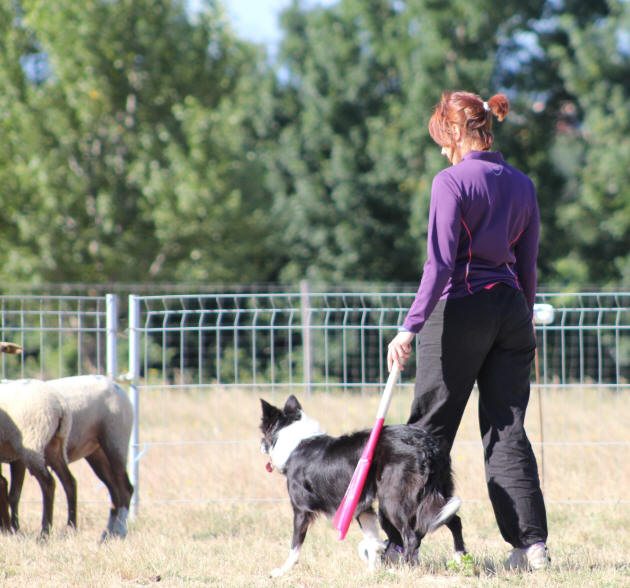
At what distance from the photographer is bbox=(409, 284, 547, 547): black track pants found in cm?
381

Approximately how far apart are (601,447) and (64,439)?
4.45 meters

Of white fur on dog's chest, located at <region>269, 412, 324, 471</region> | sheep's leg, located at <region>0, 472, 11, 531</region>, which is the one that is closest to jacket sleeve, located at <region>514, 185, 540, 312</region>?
white fur on dog's chest, located at <region>269, 412, 324, 471</region>

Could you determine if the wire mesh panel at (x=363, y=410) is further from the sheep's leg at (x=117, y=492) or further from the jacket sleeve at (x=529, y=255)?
the jacket sleeve at (x=529, y=255)

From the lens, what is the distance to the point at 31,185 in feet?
50.7

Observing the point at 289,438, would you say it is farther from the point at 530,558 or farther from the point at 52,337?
the point at 52,337

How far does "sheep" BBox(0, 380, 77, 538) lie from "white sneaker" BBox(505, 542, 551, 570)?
9.06 ft

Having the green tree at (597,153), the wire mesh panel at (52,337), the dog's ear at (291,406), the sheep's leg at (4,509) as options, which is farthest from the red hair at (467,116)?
the green tree at (597,153)

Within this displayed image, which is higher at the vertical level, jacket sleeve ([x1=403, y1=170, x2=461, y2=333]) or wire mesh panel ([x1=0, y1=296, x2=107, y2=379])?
jacket sleeve ([x1=403, y1=170, x2=461, y2=333])

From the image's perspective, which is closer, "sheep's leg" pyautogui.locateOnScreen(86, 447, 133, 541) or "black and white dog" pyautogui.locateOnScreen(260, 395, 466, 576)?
"black and white dog" pyautogui.locateOnScreen(260, 395, 466, 576)

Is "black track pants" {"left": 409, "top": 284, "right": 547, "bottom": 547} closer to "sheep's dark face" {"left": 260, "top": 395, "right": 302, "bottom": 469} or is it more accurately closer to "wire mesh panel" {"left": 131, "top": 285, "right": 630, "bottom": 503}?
"sheep's dark face" {"left": 260, "top": 395, "right": 302, "bottom": 469}

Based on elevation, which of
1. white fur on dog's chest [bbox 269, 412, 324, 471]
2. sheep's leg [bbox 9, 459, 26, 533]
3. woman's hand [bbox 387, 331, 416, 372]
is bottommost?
sheep's leg [bbox 9, 459, 26, 533]

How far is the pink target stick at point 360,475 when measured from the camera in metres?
3.81

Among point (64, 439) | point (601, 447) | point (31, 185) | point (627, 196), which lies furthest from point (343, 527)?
point (627, 196)

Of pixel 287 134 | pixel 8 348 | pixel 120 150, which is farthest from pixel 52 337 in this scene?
pixel 8 348
